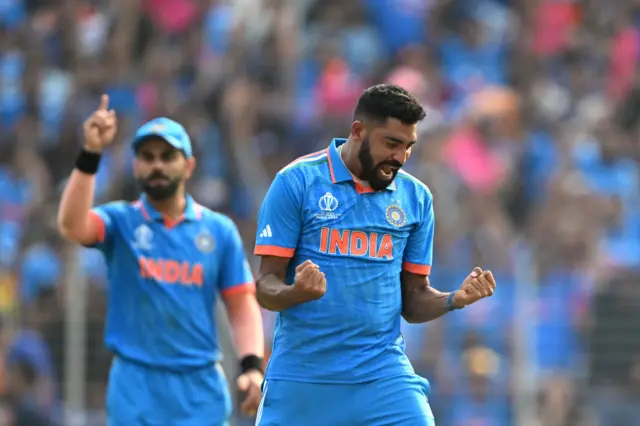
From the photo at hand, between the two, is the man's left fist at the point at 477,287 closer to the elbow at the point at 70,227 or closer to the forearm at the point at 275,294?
the forearm at the point at 275,294

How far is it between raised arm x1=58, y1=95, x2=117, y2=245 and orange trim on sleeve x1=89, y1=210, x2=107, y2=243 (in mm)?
96

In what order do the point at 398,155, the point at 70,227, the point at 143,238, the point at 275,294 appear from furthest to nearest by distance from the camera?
the point at 143,238
the point at 70,227
the point at 398,155
the point at 275,294

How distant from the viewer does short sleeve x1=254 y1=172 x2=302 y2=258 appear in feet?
19.7

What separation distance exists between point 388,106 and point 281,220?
2.36ft

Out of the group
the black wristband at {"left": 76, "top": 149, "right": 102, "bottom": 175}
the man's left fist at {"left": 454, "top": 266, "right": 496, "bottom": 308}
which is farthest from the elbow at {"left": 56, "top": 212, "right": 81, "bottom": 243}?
the man's left fist at {"left": 454, "top": 266, "right": 496, "bottom": 308}

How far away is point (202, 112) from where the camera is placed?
1415 cm

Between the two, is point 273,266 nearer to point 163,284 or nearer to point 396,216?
point 396,216

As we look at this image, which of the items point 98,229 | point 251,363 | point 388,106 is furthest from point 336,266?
point 98,229

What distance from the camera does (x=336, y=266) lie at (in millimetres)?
6043

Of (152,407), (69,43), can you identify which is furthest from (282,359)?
(69,43)

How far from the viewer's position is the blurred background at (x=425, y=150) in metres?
12.9

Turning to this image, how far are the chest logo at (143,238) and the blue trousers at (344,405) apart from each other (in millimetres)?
2020

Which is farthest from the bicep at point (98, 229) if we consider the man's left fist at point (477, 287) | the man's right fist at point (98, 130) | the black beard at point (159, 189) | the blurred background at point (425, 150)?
the blurred background at point (425, 150)

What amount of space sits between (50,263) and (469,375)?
4.37 metres
